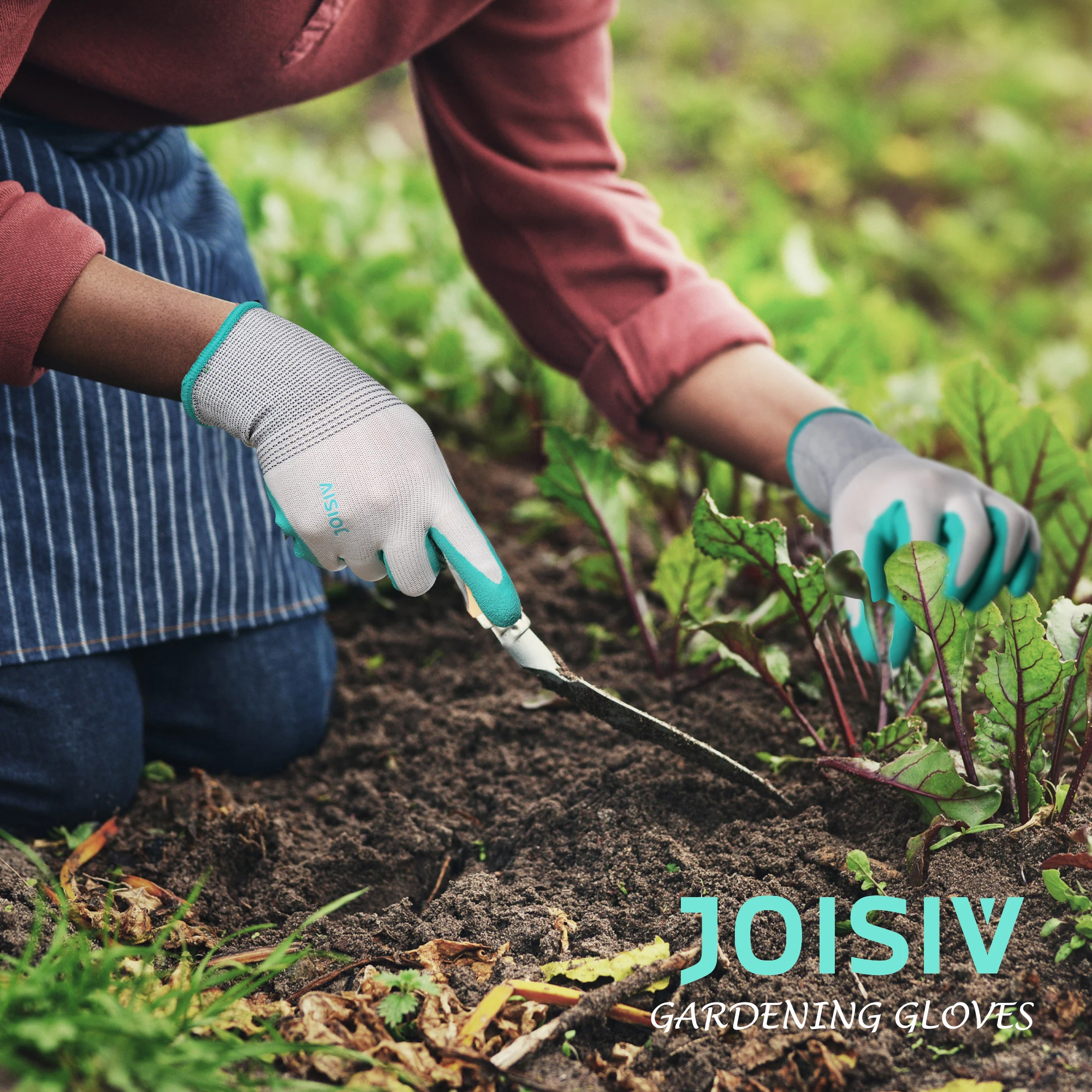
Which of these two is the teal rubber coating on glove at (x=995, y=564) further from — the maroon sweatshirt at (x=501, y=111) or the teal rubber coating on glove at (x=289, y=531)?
the teal rubber coating on glove at (x=289, y=531)

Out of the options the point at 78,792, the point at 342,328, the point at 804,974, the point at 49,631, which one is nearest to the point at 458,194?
the point at 342,328

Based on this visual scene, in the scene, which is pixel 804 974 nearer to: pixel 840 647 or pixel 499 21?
pixel 840 647

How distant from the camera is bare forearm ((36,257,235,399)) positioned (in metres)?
1.12

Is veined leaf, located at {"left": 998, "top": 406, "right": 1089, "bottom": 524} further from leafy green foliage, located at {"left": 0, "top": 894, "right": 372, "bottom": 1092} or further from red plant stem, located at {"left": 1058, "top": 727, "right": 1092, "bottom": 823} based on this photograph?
leafy green foliage, located at {"left": 0, "top": 894, "right": 372, "bottom": 1092}

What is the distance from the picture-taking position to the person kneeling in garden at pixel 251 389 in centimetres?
114

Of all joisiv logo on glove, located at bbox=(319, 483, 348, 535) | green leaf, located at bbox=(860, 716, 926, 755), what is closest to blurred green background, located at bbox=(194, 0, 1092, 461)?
green leaf, located at bbox=(860, 716, 926, 755)

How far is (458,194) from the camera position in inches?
68.1

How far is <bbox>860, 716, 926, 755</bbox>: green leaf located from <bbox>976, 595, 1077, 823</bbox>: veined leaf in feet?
0.22

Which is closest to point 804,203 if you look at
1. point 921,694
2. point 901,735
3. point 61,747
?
point 921,694

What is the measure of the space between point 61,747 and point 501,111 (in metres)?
1.11

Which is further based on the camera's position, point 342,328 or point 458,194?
point 342,328

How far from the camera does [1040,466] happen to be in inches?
59.9

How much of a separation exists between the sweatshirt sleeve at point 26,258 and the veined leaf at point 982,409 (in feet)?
3.83

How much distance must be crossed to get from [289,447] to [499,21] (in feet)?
2.65
